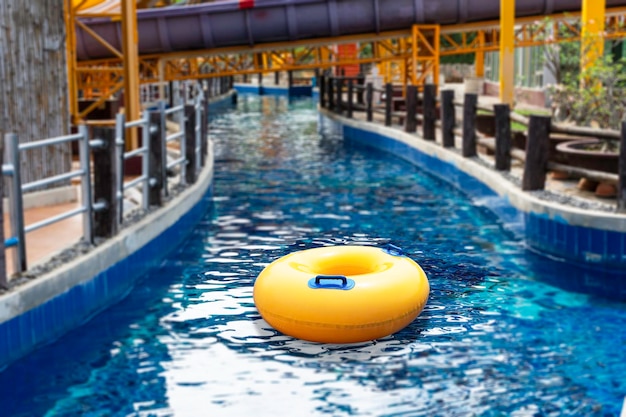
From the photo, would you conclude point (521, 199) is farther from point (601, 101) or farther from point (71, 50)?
point (71, 50)

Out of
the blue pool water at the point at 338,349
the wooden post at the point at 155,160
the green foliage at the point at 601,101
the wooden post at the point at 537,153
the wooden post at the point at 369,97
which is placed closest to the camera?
the blue pool water at the point at 338,349

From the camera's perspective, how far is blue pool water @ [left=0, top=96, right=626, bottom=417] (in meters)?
5.91

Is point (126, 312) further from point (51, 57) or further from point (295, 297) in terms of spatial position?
point (51, 57)

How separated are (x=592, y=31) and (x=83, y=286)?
12215 mm

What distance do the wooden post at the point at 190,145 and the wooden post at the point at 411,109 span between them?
7797mm

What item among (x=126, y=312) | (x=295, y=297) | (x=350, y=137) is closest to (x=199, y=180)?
(x=126, y=312)

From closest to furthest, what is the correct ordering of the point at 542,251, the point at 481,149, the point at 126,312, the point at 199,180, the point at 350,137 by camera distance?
the point at 126,312 → the point at 542,251 → the point at 199,180 → the point at 481,149 → the point at 350,137

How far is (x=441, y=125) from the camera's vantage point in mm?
17469

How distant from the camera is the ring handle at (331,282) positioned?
275 inches

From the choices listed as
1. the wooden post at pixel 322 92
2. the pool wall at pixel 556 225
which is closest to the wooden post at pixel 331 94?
the wooden post at pixel 322 92

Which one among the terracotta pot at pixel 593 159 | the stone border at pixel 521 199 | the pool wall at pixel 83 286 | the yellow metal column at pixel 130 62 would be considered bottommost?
the pool wall at pixel 83 286

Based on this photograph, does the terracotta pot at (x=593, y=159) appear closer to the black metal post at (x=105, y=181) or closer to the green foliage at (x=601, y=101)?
the green foliage at (x=601, y=101)

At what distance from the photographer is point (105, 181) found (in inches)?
340

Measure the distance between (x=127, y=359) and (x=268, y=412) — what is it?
1509 mm
